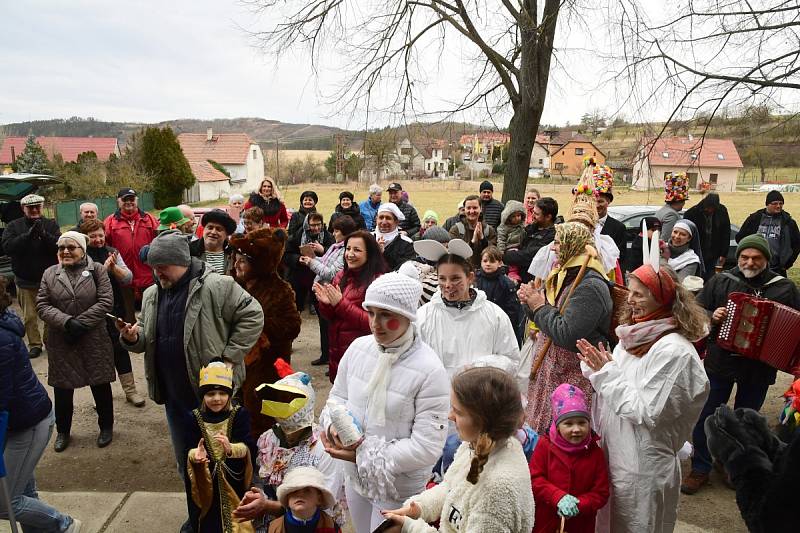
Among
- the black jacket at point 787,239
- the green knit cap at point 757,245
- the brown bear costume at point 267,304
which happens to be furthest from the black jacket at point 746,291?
the black jacket at point 787,239

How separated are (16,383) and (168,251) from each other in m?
1.13

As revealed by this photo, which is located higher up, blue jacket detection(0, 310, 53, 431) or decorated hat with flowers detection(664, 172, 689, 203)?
decorated hat with flowers detection(664, 172, 689, 203)

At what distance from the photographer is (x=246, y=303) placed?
378 cm

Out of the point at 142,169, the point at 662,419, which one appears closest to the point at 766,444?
the point at 662,419

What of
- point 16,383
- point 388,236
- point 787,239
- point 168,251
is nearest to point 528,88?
point 787,239

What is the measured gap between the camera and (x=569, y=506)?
2621mm

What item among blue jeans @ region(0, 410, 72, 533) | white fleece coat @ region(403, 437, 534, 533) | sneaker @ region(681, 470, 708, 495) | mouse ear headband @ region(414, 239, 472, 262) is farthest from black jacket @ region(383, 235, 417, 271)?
white fleece coat @ region(403, 437, 534, 533)

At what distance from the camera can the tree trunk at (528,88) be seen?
921cm

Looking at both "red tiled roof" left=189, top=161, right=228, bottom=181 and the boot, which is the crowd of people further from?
"red tiled roof" left=189, top=161, right=228, bottom=181

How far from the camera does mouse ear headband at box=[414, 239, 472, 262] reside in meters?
3.42

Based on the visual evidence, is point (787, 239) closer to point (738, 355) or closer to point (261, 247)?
point (738, 355)

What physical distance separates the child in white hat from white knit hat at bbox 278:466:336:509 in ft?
0.47

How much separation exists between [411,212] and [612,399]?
22.9 feet

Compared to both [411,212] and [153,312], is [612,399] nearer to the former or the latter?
[153,312]
